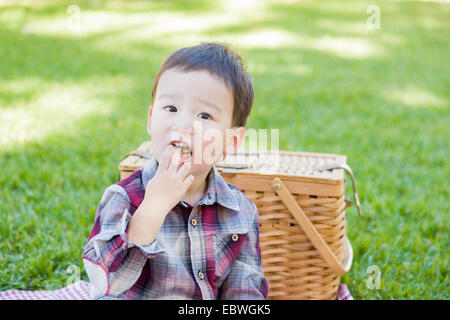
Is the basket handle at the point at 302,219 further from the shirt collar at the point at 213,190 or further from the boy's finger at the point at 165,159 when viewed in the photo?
the boy's finger at the point at 165,159

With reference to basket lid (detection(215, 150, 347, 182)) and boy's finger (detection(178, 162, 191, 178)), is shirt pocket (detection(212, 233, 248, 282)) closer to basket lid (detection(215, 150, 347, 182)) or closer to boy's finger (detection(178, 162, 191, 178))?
boy's finger (detection(178, 162, 191, 178))

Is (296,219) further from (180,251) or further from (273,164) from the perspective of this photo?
(180,251)

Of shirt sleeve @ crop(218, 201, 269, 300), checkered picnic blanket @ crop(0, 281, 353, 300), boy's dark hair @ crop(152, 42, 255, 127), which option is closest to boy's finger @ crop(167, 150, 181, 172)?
boy's dark hair @ crop(152, 42, 255, 127)

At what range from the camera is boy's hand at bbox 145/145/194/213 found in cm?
126

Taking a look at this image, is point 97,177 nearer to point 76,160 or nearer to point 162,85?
point 76,160

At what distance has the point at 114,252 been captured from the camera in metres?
1.26

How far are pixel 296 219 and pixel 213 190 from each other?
45 cm

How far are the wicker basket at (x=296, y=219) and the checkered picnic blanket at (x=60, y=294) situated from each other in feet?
0.74

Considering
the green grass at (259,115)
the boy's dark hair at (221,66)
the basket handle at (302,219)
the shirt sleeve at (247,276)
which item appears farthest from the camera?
the green grass at (259,115)

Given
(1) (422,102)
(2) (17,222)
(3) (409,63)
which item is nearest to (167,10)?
(3) (409,63)

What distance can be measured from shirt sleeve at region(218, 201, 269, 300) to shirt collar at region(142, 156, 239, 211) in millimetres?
126

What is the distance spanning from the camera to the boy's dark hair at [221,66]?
1413 mm

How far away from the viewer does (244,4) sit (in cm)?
941

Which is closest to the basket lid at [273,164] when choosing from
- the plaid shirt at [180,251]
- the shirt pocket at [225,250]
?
the plaid shirt at [180,251]
